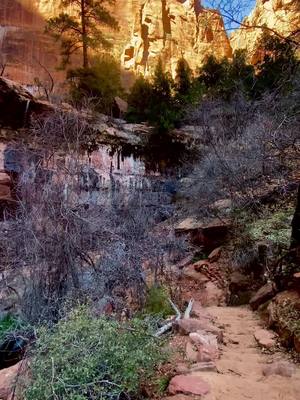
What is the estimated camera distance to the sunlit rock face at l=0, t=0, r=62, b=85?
30.7 m

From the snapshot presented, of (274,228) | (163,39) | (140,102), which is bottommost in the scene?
(274,228)

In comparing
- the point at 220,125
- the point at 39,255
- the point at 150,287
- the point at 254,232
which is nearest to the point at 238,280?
the point at 254,232

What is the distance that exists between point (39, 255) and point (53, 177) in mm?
1723

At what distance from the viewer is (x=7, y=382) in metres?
3.85

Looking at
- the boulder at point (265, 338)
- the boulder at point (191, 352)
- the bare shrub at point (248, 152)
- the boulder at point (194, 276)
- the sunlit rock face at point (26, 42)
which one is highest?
the sunlit rock face at point (26, 42)

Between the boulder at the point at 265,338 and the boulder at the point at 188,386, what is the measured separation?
156 cm

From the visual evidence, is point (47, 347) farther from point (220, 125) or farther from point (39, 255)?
point (220, 125)

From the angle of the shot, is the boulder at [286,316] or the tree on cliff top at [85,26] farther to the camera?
the tree on cliff top at [85,26]

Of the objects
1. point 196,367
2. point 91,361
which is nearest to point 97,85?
point 196,367

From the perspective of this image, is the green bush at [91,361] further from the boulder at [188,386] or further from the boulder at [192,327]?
the boulder at [192,327]

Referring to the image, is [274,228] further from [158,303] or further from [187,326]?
[187,326]

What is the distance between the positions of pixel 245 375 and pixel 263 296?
2.56 meters

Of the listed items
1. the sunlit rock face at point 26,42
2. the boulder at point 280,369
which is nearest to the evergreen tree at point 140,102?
the sunlit rock face at point 26,42

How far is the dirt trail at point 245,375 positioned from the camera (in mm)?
3150
